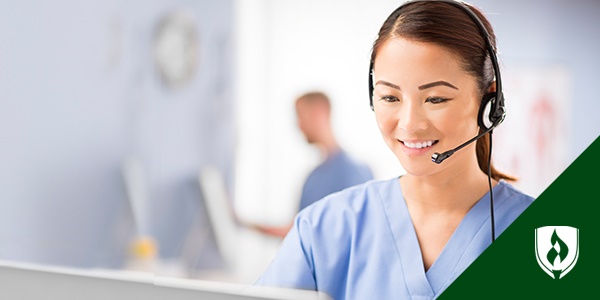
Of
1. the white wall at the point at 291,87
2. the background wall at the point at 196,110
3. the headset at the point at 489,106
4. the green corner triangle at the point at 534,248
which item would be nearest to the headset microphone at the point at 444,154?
the headset at the point at 489,106

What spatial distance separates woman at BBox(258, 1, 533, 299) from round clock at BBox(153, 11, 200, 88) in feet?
9.16

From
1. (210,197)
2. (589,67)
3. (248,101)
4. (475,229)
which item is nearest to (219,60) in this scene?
(248,101)

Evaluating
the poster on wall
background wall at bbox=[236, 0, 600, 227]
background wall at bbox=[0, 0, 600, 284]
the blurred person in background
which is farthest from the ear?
the poster on wall

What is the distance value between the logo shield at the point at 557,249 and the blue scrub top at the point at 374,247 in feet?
1.40

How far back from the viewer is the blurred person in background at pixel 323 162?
7.91ft

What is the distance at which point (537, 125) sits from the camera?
11.7ft

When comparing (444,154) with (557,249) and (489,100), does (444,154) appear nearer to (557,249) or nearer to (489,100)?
(489,100)

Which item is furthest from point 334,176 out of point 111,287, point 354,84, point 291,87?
point 111,287

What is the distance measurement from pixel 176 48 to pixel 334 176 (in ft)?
5.20

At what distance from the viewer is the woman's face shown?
0.80m

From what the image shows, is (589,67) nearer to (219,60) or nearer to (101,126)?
(219,60)

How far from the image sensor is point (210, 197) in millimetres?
3717

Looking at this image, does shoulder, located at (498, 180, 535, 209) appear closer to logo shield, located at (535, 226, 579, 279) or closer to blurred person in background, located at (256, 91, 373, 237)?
logo shield, located at (535, 226, 579, 279)

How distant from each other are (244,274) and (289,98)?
901 mm
